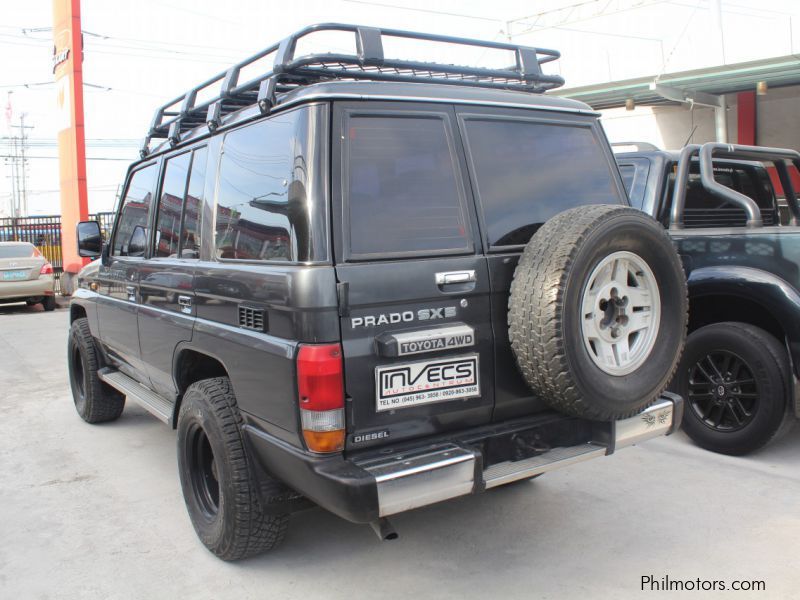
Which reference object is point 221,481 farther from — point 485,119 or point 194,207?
point 485,119

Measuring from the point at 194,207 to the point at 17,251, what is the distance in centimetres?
1132

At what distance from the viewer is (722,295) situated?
439 centimetres

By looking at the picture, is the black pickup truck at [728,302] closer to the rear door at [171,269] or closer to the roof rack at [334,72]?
the roof rack at [334,72]

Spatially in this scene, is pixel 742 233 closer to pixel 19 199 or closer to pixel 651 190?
pixel 651 190

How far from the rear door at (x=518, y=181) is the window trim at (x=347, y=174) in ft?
0.20

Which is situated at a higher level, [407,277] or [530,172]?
[530,172]

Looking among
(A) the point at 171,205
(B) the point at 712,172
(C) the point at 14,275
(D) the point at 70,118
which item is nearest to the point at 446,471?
(A) the point at 171,205

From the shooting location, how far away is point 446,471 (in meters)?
2.58

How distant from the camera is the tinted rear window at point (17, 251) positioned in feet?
42.5

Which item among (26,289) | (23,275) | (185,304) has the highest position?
(23,275)

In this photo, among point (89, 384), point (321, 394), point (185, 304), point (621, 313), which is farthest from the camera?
point (89, 384)

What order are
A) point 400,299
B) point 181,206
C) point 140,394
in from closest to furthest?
point 400,299
point 181,206
point 140,394

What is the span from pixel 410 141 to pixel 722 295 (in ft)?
8.30

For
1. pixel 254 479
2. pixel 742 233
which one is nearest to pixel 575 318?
pixel 254 479
